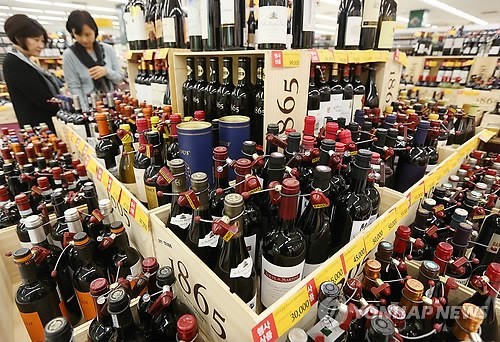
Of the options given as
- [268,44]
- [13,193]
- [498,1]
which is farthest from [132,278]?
[498,1]

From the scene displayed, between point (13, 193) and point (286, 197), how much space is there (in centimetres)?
143

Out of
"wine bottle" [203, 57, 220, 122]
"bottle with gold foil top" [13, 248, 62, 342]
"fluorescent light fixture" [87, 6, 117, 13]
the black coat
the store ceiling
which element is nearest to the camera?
"bottle with gold foil top" [13, 248, 62, 342]

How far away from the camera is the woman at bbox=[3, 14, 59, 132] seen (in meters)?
2.19

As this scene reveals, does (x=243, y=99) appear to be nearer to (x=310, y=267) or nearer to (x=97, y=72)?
(x=310, y=267)

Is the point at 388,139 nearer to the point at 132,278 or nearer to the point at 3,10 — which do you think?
the point at 132,278

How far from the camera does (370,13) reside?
1.39 m

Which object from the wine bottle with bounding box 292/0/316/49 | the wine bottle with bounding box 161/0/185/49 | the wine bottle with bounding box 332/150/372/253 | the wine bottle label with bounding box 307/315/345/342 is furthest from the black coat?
the wine bottle label with bounding box 307/315/345/342

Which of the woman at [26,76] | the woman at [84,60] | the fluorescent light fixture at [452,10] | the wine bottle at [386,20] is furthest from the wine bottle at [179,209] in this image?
the fluorescent light fixture at [452,10]

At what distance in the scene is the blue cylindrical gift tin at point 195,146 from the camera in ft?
2.88

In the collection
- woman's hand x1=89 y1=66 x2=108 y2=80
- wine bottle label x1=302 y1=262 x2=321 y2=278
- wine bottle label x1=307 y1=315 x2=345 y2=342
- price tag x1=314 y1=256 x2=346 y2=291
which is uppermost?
woman's hand x1=89 y1=66 x2=108 y2=80

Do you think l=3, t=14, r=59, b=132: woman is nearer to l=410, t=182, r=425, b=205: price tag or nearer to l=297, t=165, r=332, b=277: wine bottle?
l=297, t=165, r=332, b=277: wine bottle

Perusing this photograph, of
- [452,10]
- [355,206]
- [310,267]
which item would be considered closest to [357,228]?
[355,206]

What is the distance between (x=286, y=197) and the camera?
2.02ft

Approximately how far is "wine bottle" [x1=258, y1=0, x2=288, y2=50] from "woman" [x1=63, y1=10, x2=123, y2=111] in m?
1.93
